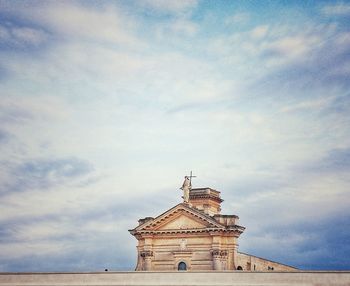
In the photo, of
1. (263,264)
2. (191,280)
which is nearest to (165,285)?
(191,280)

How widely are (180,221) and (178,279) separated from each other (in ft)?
44.8

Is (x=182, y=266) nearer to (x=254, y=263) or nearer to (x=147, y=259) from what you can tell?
(x=147, y=259)

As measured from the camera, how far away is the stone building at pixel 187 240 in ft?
155

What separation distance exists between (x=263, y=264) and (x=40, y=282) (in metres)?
26.4

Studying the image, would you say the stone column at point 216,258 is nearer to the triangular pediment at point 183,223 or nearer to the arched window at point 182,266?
the triangular pediment at point 183,223

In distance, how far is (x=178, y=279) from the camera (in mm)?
35344

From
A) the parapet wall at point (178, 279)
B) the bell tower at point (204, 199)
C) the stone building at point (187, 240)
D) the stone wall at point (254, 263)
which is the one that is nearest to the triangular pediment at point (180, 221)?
the stone building at point (187, 240)

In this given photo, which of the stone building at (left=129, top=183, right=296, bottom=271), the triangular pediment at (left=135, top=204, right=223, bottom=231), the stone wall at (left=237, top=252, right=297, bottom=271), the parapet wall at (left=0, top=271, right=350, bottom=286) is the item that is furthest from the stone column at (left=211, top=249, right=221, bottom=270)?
the parapet wall at (left=0, top=271, right=350, bottom=286)

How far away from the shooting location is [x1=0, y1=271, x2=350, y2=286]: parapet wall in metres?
33.2

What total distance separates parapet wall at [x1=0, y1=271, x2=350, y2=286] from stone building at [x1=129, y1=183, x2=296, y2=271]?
12031 millimetres

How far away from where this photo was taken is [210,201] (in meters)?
61.4

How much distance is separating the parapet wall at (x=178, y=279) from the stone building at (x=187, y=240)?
39.5ft

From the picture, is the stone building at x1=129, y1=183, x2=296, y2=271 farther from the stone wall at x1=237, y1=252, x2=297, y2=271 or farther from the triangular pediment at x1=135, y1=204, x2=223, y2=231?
the stone wall at x1=237, y1=252, x2=297, y2=271

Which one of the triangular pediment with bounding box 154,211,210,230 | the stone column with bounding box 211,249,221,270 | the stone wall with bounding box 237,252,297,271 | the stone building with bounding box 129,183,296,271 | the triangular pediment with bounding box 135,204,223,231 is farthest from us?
the stone wall with bounding box 237,252,297,271
